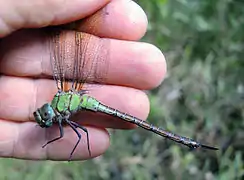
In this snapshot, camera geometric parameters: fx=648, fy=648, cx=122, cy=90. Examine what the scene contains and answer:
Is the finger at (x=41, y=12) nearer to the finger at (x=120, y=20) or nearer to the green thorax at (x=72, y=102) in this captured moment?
the finger at (x=120, y=20)

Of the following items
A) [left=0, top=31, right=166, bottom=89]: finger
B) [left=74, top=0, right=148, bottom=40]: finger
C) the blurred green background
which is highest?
[left=74, top=0, right=148, bottom=40]: finger

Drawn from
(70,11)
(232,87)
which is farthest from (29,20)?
(232,87)

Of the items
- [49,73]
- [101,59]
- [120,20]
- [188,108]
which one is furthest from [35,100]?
[188,108]

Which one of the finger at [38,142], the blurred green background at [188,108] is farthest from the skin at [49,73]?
the blurred green background at [188,108]

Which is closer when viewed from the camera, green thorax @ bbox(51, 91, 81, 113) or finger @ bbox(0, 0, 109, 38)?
finger @ bbox(0, 0, 109, 38)

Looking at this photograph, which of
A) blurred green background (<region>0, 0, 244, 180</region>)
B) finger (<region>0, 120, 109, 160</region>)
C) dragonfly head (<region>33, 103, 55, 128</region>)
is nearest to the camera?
dragonfly head (<region>33, 103, 55, 128</region>)

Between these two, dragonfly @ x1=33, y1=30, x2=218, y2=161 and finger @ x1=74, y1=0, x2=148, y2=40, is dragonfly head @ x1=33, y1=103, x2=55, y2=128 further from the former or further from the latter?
finger @ x1=74, y1=0, x2=148, y2=40

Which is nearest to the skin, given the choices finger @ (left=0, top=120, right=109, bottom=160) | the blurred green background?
finger @ (left=0, top=120, right=109, bottom=160)
